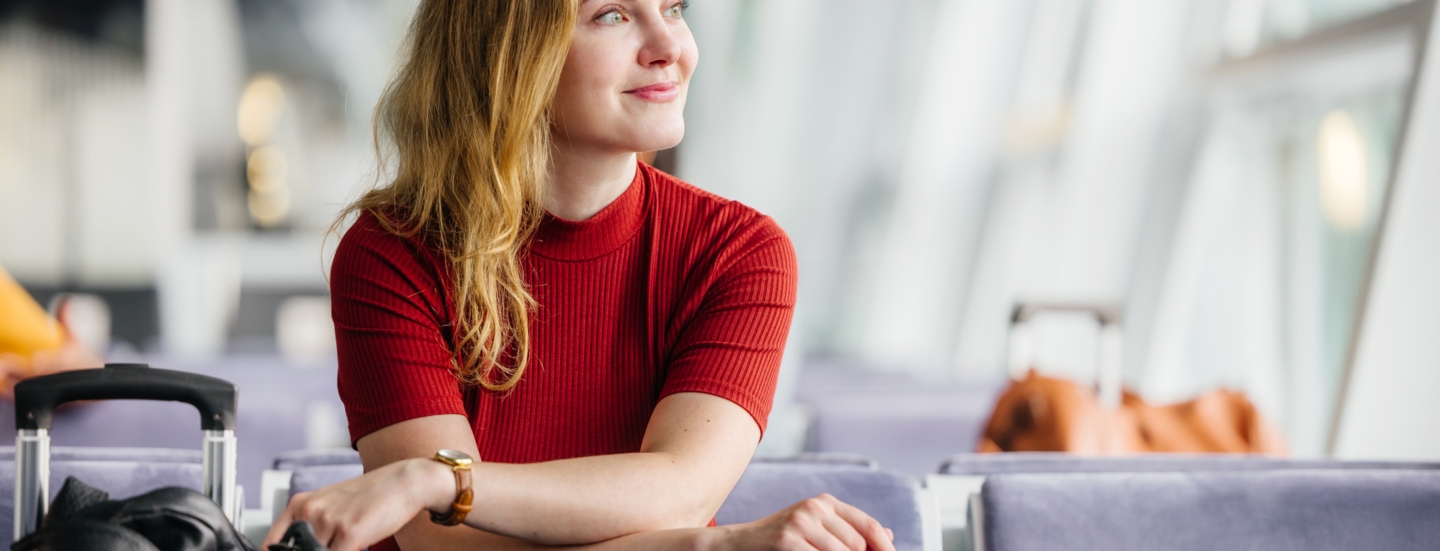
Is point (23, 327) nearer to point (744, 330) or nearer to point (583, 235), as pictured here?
point (583, 235)

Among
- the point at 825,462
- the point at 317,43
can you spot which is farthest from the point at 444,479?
the point at 317,43

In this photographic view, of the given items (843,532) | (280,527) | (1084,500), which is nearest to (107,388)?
(280,527)

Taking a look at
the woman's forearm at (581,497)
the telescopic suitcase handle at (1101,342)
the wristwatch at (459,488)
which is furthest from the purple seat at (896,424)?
the wristwatch at (459,488)

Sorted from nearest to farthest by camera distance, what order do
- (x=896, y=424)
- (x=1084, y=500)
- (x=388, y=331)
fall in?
(x=388, y=331)
(x=1084, y=500)
(x=896, y=424)

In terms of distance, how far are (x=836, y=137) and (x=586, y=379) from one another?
6.28m

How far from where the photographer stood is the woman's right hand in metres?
0.81

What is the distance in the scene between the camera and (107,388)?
0.82m

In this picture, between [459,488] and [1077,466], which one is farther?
[1077,466]

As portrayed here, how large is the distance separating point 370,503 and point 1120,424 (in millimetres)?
1506

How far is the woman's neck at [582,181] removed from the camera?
1.11 m

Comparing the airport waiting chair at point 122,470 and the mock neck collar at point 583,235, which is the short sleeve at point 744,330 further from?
the airport waiting chair at point 122,470

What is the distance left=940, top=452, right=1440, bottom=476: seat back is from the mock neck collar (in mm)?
553

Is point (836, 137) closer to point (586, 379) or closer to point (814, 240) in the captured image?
point (814, 240)

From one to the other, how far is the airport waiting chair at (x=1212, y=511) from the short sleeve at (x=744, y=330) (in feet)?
1.09
